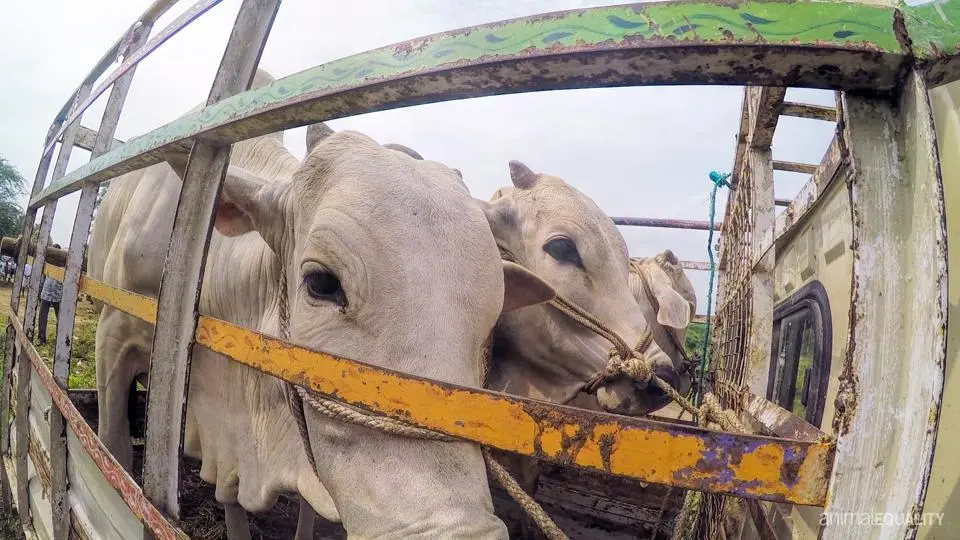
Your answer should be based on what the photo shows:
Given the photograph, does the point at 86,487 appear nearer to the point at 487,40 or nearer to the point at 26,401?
the point at 26,401

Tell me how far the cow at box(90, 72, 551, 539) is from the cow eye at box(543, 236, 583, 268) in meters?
0.78

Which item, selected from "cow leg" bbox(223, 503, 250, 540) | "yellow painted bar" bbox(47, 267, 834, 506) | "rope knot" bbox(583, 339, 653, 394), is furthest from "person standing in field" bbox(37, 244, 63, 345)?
"yellow painted bar" bbox(47, 267, 834, 506)

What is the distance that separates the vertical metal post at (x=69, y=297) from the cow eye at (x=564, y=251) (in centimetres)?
218

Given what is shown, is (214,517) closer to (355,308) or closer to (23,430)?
(23,430)

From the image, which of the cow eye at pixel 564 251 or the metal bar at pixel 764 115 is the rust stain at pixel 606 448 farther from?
the cow eye at pixel 564 251

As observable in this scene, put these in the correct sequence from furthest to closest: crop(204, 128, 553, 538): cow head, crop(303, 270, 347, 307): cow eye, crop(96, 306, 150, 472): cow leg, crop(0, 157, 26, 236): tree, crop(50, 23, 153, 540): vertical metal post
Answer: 1. crop(0, 157, 26, 236): tree
2. crop(96, 306, 150, 472): cow leg
3. crop(50, 23, 153, 540): vertical metal post
4. crop(303, 270, 347, 307): cow eye
5. crop(204, 128, 553, 538): cow head

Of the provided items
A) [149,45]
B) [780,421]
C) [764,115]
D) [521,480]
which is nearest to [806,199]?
[764,115]

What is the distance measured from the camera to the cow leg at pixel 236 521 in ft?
9.05

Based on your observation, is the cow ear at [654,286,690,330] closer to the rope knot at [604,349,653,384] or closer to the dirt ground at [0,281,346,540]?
the rope knot at [604,349,653,384]

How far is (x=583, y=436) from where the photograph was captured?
881mm

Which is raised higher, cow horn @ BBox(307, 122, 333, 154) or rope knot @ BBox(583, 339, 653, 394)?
cow horn @ BBox(307, 122, 333, 154)

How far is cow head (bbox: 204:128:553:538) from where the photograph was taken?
1.25 metres

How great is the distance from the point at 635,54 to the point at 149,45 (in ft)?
7.49

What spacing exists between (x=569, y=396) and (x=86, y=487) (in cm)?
221
